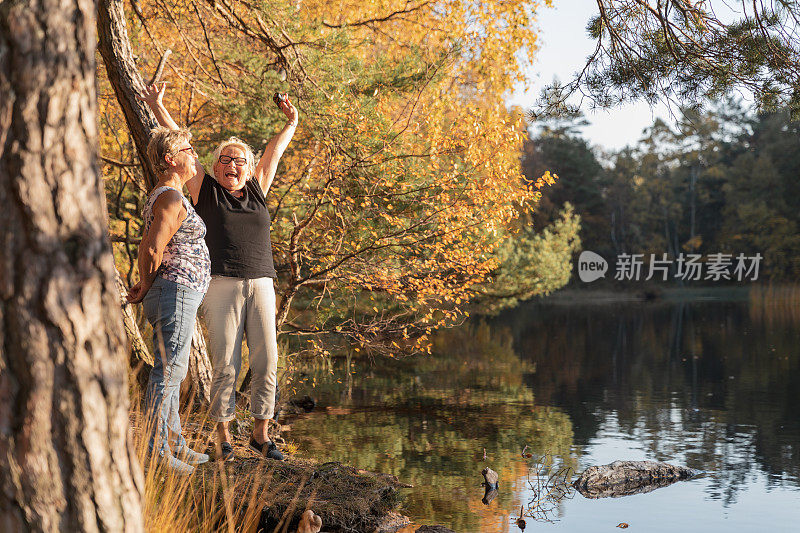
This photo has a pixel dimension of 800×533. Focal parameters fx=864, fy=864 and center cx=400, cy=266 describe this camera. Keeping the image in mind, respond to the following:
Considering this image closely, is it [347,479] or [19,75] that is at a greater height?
[19,75]

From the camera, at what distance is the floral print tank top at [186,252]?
11.9ft

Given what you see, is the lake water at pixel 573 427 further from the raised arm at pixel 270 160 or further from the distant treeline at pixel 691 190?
the distant treeline at pixel 691 190

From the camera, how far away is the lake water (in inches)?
214

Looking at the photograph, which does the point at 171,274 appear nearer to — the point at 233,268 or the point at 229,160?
the point at 233,268

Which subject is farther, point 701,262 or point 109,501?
point 701,262

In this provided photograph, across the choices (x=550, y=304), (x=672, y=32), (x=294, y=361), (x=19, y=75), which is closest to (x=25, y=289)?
(x=19, y=75)

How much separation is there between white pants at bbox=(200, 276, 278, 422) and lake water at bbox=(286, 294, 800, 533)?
4.65 feet

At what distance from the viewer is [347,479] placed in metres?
4.66

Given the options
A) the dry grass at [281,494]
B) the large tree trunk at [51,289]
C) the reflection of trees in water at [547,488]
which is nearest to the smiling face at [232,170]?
the dry grass at [281,494]

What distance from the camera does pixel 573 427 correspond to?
27.1 feet

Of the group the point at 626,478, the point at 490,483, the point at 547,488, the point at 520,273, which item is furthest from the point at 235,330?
the point at 520,273

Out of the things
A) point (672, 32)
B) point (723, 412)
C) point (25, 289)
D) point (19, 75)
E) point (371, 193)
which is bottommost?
point (723, 412)

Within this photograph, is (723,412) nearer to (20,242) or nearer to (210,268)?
(210,268)

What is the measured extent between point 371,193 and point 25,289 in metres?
5.27
